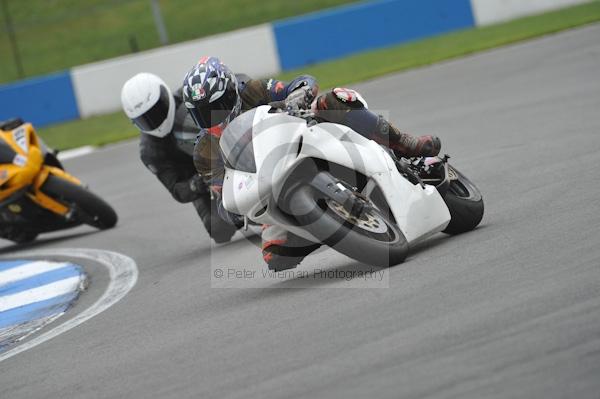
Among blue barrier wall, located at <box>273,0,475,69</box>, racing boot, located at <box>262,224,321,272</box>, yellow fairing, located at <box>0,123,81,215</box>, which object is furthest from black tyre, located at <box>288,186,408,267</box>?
blue barrier wall, located at <box>273,0,475,69</box>

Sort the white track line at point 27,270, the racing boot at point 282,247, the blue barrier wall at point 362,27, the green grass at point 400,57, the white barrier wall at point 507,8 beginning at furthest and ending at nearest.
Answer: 1. the blue barrier wall at point 362,27
2. the white barrier wall at point 507,8
3. the green grass at point 400,57
4. the white track line at point 27,270
5. the racing boot at point 282,247

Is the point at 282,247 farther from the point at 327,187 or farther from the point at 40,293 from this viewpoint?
the point at 40,293

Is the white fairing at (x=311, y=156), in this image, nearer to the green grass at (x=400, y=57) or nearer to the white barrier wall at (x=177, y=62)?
the green grass at (x=400, y=57)

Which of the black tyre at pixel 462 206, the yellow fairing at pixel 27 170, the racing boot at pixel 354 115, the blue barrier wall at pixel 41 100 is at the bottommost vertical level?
the blue barrier wall at pixel 41 100

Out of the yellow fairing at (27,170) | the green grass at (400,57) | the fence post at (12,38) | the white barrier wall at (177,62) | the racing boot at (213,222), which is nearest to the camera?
the racing boot at (213,222)

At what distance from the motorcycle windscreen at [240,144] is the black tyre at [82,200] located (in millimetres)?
5063

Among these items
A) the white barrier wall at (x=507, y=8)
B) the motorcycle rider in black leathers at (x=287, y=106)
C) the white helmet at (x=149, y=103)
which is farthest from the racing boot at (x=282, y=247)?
the white barrier wall at (x=507, y=8)

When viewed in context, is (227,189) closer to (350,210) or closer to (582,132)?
(350,210)

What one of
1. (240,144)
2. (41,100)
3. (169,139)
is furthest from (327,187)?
(41,100)

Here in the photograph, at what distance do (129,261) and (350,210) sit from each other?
3.81m

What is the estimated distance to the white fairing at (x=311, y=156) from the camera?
638 centimetres

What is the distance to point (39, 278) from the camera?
9750mm

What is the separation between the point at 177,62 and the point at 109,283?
46.9 feet

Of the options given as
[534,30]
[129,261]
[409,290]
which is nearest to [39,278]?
[129,261]
